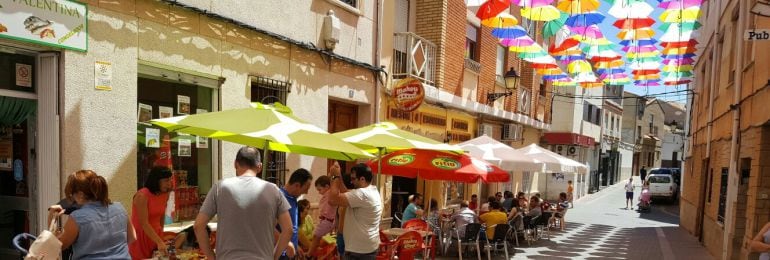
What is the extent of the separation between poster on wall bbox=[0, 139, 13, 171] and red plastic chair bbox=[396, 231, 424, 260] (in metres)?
4.47

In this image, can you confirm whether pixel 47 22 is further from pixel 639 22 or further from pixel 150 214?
pixel 639 22

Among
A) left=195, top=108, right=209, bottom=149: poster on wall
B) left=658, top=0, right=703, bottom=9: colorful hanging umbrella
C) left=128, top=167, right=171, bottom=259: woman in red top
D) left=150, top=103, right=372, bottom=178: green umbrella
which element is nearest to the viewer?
left=150, top=103, right=372, bottom=178: green umbrella

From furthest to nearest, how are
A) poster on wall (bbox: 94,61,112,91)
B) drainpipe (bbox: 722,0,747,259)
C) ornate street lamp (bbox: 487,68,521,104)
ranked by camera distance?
ornate street lamp (bbox: 487,68,521,104) < drainpipe (bbox: 722,0,747,259) < poster on wall (bbox: 94,61,112,91)

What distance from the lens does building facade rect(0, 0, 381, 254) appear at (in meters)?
5.08

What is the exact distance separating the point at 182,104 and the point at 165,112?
0.90ft

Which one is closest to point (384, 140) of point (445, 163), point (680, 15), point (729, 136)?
point (445, 163)

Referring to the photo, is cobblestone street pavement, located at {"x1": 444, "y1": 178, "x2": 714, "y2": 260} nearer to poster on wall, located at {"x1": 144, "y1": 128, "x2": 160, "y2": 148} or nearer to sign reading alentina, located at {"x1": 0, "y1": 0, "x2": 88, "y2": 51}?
poster on wall, located at {"x1": 144, "y1": 128, "x2": 160, "y2": 148}

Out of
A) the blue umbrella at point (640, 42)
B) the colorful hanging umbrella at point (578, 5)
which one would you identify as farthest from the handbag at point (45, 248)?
the blue umbrella at point (640, 42)

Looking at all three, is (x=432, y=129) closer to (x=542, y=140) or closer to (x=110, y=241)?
(x=110, y=241)

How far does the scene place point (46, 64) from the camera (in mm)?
5070

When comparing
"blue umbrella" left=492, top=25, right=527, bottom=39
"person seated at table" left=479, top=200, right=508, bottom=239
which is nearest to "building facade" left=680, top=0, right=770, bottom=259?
"person seated at table" left=479, top=200, right=508, bottom=239

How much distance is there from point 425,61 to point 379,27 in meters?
2.13

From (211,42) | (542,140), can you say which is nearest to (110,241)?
(211,42)

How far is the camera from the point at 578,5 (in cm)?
906
